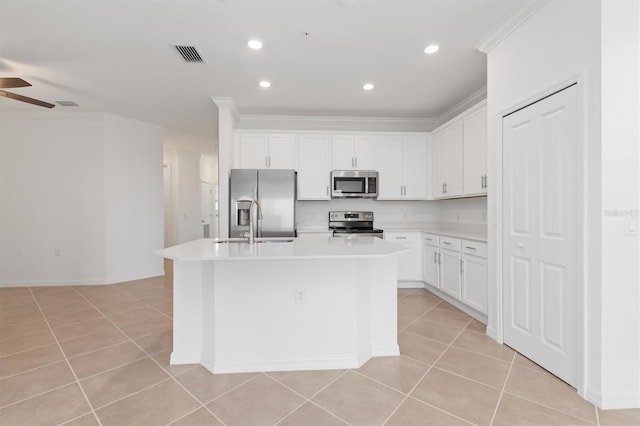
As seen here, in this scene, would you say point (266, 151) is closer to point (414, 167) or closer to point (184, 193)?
point (414, 167)

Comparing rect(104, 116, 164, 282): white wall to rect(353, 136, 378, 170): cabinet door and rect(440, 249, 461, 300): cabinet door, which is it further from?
rect(440, 249, 461, 300): cabinet door

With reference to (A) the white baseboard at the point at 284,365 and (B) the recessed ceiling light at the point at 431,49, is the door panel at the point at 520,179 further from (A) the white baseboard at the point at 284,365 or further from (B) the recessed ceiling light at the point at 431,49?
(A) the white baseboard at the point at 284,365

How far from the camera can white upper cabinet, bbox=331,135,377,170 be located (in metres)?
4.85

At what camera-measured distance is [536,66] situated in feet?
7.61

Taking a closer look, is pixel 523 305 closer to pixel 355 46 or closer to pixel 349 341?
pixel 349 341

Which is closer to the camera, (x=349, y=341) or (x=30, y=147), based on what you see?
(x=349, y=341)

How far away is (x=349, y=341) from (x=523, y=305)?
55.6 inches

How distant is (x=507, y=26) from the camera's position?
2.56 metres

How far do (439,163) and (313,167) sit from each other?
1887mm

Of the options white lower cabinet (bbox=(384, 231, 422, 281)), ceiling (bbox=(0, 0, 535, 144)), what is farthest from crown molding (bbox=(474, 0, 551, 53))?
white lower cabinet (bbox=(384, 231, 422, 281))

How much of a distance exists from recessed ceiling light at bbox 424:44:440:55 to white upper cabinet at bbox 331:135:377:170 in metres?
1.88

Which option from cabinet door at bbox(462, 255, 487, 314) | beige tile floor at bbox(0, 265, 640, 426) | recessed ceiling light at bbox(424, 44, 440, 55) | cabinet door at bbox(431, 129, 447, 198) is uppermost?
recessed ceiling light at bbox(424, 44, 440, 55)

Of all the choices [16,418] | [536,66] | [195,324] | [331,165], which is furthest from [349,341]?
[331,165]
